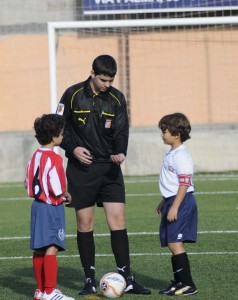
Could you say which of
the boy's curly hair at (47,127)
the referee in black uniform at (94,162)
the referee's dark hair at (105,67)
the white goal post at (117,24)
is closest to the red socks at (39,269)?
the referee in black uniform at (94,162)

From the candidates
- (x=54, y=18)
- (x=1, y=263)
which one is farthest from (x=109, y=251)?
(x=54, y=18)

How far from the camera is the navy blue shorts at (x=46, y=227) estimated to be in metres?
7.44

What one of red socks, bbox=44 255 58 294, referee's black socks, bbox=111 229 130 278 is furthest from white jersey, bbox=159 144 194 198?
red socks, bbox=44 255 58 294

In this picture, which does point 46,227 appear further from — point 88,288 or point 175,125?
point 175,125

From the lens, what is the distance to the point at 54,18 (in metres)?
21.4

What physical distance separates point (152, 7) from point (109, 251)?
1018cm

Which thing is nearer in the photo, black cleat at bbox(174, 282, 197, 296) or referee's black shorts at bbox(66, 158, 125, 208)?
black cleat at bbox(174, 282, 197, 296)

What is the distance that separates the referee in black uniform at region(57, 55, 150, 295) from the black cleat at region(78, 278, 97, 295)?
1.7 inches

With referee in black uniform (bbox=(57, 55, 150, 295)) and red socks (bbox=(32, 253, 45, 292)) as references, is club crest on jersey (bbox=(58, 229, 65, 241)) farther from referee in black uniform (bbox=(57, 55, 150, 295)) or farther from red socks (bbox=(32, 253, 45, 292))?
referee in black uniform (bbox=(57, 55, 150, 295))

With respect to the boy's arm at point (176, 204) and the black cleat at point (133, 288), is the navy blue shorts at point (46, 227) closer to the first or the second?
the black cleat at point (133, 288)

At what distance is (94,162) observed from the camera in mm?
8133

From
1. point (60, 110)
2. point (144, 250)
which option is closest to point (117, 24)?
point (144, 250)

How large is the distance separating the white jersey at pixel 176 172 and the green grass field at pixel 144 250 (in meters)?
0.85

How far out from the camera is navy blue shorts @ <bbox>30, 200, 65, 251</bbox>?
24.4 ft
